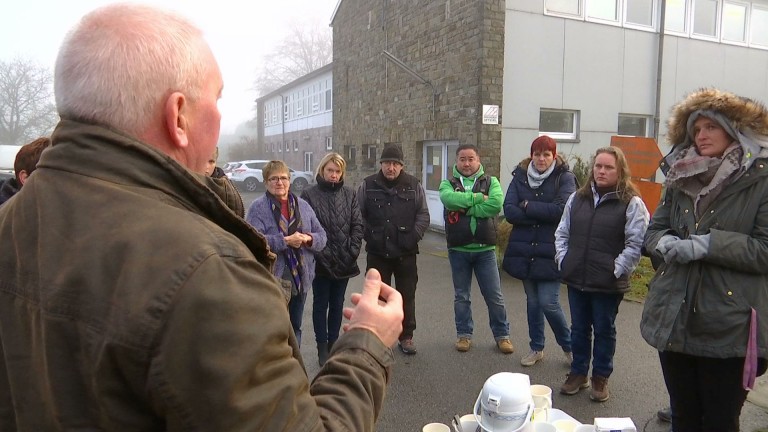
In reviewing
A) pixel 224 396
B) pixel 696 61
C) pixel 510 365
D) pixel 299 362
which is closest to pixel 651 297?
pixel 510 365

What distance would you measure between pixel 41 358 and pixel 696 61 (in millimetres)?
14480

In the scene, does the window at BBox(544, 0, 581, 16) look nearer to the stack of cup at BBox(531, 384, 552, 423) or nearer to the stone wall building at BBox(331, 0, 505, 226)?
the stone wall building at BBox(331, 0, 505, 226)

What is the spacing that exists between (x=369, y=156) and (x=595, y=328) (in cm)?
1308

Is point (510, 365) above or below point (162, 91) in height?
below

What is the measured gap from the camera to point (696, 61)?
1259 cm

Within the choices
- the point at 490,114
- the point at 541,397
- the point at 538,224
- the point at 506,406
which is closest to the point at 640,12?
the point at 490,114

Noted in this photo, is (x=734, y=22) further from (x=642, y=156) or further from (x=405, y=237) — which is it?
(x=405, y=237)

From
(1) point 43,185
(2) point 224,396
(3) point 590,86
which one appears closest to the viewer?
(2) point 224,396

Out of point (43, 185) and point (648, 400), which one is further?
point (648, 400)

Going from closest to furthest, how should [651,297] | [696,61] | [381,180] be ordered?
[651,297] → [381,180] → [696,61]

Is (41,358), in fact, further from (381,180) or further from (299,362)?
(381,180)

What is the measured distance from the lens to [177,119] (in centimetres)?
114

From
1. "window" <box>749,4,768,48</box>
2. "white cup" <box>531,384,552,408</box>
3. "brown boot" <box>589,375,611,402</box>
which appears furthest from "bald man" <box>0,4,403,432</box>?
"window" <box>749,4,768,48</box>

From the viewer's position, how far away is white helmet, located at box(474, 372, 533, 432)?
8.11 ft
